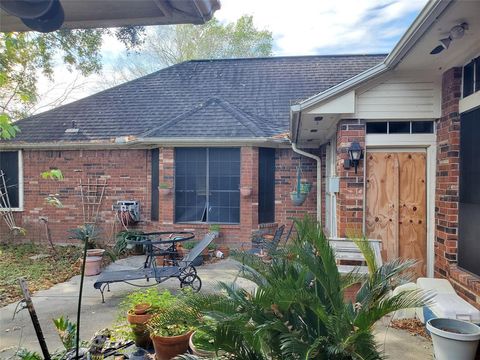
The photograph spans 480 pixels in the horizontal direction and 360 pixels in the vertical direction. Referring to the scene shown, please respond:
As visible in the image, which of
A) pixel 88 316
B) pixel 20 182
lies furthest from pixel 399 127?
pixel 20 182

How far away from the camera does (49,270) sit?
287 inches

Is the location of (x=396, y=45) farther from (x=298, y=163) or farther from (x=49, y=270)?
(x=49, y=270)

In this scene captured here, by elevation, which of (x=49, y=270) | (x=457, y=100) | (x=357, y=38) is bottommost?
(x=49, y=270)

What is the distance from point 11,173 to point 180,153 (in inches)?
199

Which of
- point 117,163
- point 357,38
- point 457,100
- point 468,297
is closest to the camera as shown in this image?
point 468,297

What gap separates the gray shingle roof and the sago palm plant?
593 centimetres

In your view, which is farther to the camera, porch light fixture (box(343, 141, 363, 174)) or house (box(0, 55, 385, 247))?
house (box(0, 55, 385, 247))

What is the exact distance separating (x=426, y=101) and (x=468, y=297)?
8.52 feet

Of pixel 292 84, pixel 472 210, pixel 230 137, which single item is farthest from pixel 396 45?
pixel 292 84

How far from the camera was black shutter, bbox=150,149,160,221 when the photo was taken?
9.23 metres

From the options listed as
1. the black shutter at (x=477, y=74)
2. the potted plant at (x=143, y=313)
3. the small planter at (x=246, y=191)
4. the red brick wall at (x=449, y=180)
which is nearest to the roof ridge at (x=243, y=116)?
the small planter at (x=246, y=191)

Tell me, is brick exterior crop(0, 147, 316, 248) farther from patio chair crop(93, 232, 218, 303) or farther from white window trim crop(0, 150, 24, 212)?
patio chair crop(93, 232, 218, 303)

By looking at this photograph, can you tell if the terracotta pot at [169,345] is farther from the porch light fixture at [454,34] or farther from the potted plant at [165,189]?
the potted plant at [165,189]

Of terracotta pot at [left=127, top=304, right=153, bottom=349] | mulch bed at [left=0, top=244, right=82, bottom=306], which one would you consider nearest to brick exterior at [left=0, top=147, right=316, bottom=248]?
mulch bed at [left=0, top=244, right=82, bottom=306]
